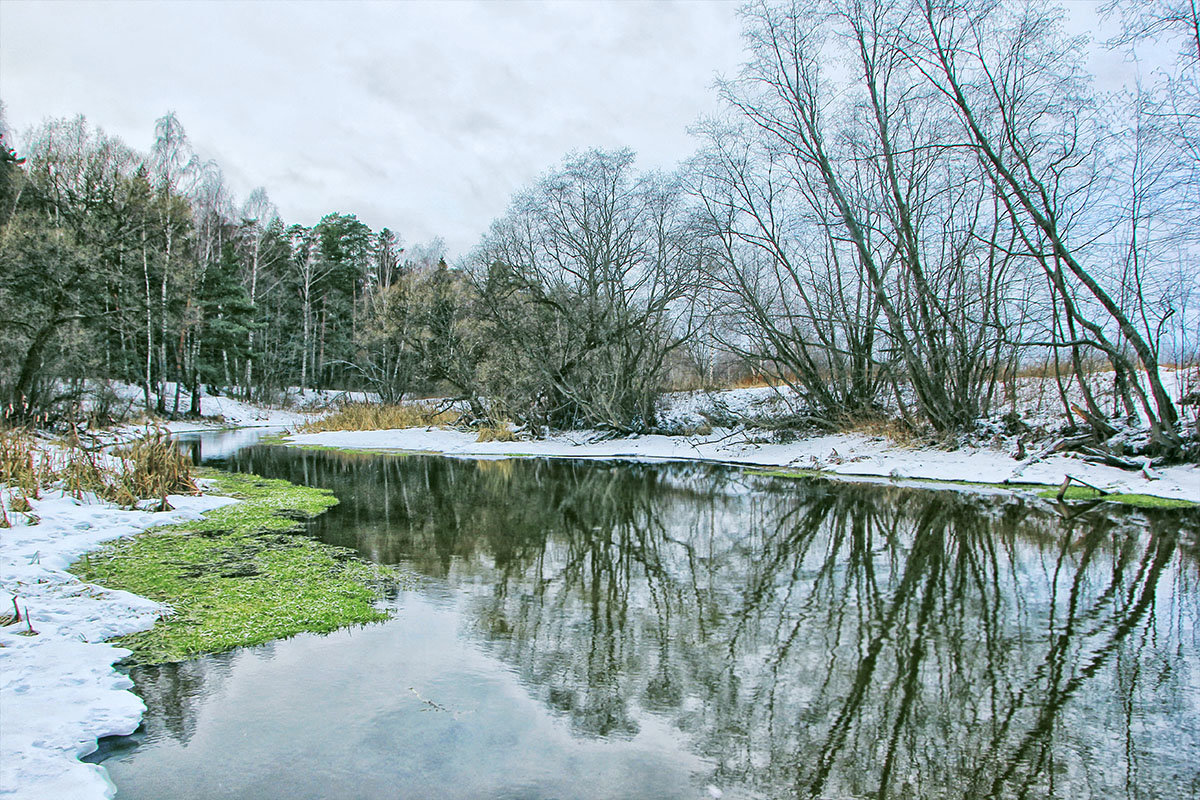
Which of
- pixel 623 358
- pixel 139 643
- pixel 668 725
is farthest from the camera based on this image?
pixel 623 358

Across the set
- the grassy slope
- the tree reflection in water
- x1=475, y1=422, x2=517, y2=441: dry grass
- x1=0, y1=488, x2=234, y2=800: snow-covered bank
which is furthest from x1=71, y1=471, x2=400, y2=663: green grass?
x1=475, y1=422, x2=517, y2=441: dry grass

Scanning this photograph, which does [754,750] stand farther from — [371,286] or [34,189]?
[371,286]

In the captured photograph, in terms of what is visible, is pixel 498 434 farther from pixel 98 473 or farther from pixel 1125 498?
pixel 1125 498

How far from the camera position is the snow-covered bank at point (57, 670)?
270cm

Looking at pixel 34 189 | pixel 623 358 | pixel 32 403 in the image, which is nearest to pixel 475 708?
pixel 623 358

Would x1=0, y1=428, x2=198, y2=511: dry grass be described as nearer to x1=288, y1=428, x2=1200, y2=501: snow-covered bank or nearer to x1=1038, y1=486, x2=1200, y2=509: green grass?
x1=288, y1=428, x2=1200, y2=501: snow-covered bank

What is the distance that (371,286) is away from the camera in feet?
153

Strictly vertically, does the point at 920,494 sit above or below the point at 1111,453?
below

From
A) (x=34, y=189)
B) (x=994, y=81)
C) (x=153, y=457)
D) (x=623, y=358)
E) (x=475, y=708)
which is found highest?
(x=34, y=189)

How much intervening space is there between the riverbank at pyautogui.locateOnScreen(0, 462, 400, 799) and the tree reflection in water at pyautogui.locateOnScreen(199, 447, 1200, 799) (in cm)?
98

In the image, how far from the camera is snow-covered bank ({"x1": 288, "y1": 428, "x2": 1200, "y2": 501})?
1051 centimetres

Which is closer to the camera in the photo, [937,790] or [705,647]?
[937,790]

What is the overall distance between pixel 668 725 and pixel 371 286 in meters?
47.4

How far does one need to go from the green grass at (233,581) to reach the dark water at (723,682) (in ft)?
1.02
